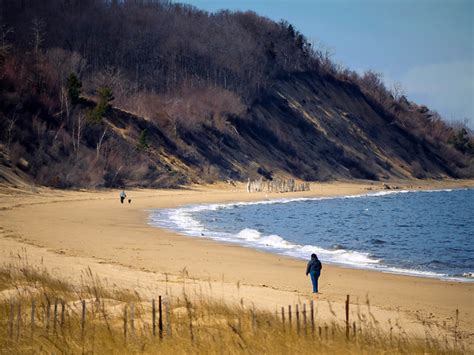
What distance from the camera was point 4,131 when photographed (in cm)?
5628

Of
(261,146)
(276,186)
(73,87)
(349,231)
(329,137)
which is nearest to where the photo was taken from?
(349,231)

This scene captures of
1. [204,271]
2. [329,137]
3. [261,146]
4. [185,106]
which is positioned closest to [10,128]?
[185,106]

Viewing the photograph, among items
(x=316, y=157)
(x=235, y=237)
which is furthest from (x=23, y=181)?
(x=316, y=157)

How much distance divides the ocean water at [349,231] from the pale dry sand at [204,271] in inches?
84.6

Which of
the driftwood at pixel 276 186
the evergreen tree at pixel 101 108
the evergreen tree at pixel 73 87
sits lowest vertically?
the driftwood at pixel 276 186

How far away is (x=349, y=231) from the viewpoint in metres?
37.6

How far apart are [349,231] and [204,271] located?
18.2 m

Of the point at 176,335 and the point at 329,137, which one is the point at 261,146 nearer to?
the point at 329,137

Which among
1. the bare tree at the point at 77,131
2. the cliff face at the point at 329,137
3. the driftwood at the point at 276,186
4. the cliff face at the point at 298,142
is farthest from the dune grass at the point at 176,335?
the cliff face at the point at 329,137

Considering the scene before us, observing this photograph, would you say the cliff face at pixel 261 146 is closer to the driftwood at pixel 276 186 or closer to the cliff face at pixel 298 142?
the cliff face at pixel 298 142

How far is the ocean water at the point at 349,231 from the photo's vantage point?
2556 cm

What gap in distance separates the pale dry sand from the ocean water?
215 centimetres

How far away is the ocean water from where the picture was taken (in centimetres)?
2556

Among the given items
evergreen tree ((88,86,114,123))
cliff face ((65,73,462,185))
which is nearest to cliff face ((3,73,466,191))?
cliff face ((65,73,462,185))
